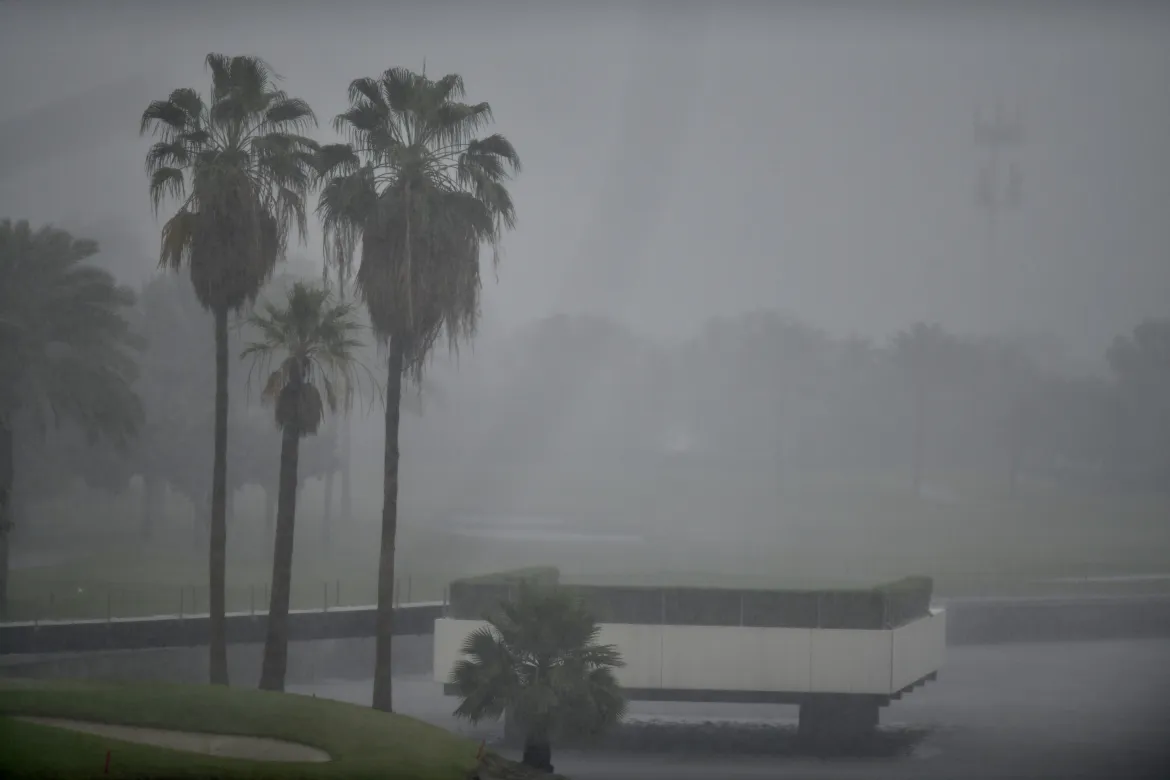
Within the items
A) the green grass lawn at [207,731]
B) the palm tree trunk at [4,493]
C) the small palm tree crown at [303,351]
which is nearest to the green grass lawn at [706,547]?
the palm tree trunk at [4,493]

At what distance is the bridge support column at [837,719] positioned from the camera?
1382 inches

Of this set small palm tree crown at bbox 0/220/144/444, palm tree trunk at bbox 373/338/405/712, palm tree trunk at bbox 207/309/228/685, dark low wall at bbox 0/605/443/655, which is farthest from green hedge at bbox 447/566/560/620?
small palm tree crown at bbox 0/220/144/444

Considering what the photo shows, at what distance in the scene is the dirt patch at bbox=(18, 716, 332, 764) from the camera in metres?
23.9

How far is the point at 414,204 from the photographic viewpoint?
104 ft

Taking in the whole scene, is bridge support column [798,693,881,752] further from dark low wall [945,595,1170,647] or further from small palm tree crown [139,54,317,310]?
dark low wall [945,595,1170,647]

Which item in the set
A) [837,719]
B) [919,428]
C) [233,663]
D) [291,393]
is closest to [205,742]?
[291,393]

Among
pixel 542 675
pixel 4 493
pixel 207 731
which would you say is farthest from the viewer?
pixel 4 493

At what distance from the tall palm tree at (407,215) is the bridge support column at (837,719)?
1135cm

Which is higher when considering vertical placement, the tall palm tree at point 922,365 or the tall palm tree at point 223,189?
the tall palm tree at point 922,365

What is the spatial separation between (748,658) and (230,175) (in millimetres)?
17144

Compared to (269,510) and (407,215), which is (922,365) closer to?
(269,510)

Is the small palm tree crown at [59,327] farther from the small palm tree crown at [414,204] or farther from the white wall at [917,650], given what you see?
the white wall at [917,650]

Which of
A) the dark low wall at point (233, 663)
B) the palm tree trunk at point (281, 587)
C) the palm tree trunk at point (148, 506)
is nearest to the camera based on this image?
the palm tree trunk at point (281, 587)

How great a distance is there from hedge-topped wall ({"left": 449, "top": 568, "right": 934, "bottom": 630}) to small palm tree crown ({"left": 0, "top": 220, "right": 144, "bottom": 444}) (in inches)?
987
